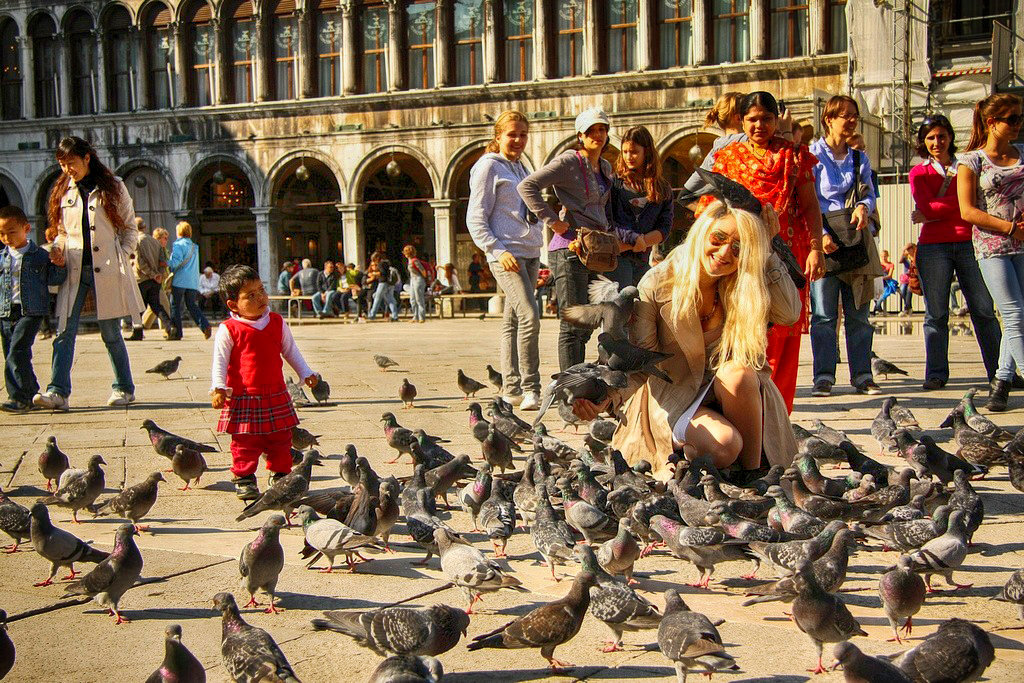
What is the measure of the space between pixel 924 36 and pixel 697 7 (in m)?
5.65

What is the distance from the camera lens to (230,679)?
3039 millimetres

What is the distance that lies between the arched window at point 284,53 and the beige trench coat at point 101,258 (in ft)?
69.2

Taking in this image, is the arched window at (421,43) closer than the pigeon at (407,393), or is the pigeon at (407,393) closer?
the pigeon at (407,393)

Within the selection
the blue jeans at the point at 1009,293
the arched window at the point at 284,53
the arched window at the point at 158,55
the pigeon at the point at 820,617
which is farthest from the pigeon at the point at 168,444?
the arched window at the point at 158,55

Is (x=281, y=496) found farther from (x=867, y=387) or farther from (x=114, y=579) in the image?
(x=867, y=387)

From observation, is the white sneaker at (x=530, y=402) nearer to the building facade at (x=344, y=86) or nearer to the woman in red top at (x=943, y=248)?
the woman in red top at (x=943, y=248)

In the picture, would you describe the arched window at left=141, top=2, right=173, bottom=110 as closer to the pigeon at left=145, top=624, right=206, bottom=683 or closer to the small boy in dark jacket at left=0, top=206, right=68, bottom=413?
the small boy in dark jacket at left=0, top=206, right=68, bottom=413

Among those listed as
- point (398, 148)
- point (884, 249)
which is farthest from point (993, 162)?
point (398, 148)

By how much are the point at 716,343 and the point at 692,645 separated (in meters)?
2.56

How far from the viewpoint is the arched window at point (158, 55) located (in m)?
29.1

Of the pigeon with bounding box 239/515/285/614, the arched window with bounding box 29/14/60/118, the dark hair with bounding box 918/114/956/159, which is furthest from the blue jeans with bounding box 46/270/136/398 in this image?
the arched window with bounding box 29/14/60/118

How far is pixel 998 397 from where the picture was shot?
7.20 metres

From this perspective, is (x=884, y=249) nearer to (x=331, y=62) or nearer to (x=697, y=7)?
(x=697, y=7)

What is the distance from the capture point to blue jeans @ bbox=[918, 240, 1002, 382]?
26.1 feet
